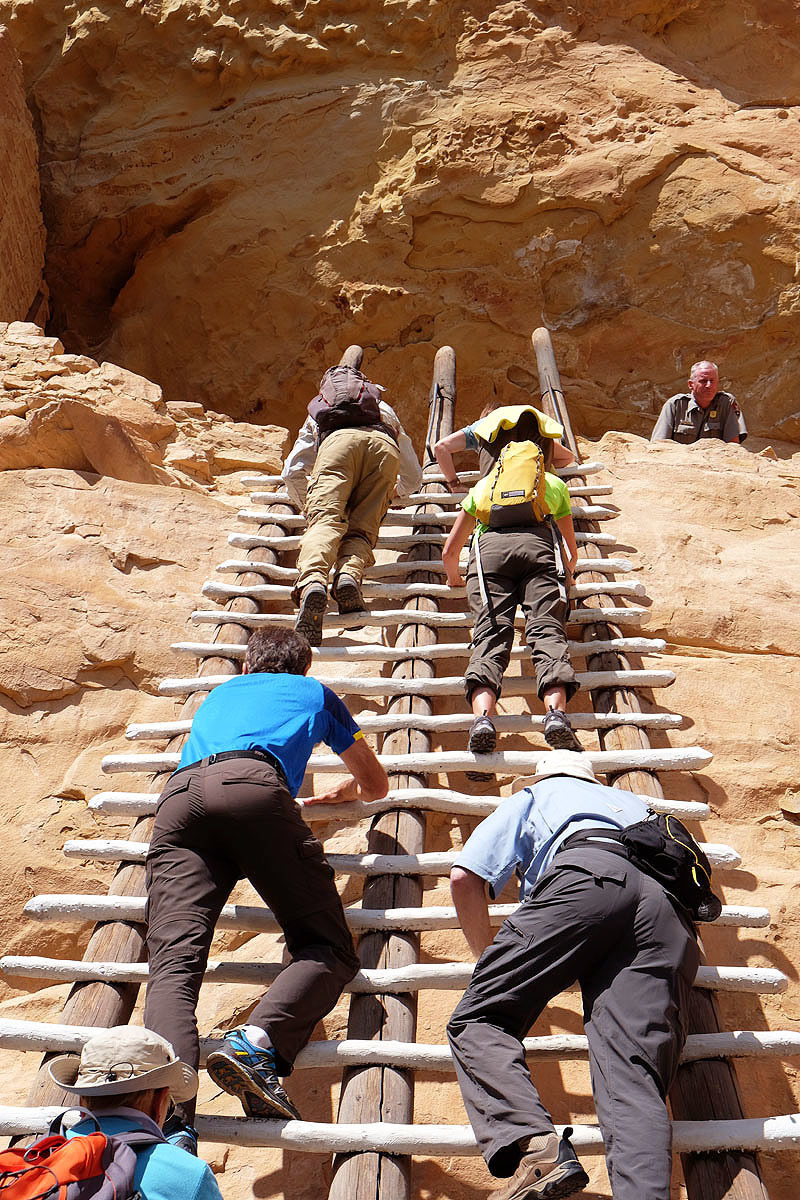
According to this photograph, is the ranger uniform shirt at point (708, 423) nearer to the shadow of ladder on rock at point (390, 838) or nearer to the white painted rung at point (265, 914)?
the shadow of ladder on rock at point (390, 838)

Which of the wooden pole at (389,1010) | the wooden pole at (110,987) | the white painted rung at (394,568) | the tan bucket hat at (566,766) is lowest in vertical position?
the wooden pole at (110,987)

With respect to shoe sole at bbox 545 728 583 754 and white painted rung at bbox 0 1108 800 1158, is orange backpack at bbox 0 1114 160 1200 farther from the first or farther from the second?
shoe sole at bbox 545 728 583 754

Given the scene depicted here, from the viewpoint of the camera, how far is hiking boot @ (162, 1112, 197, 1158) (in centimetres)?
168

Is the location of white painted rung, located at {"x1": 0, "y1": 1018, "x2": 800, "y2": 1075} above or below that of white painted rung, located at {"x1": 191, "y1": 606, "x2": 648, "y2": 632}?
below

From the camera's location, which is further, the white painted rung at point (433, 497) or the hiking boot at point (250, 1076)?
the white painted rung at point (433, 497)

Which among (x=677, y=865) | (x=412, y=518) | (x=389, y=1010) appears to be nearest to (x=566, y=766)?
(x=677, y=865)

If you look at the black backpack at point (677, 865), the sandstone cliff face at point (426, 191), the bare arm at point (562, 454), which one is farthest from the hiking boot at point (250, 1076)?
the sandstone cliff face at point (426, 191)

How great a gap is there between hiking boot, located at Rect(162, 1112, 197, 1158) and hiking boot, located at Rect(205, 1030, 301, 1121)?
19 cm

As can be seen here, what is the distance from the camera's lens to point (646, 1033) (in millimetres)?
1807

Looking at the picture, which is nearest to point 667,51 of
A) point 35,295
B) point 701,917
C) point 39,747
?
point 35,295

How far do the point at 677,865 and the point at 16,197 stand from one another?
6.18 metres

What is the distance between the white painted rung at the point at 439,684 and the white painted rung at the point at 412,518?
1.05 m

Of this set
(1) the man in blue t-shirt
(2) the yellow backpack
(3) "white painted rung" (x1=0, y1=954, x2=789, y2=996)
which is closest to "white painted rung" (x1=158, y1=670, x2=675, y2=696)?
(2) the yellow backpack

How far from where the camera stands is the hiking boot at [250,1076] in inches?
75.5
